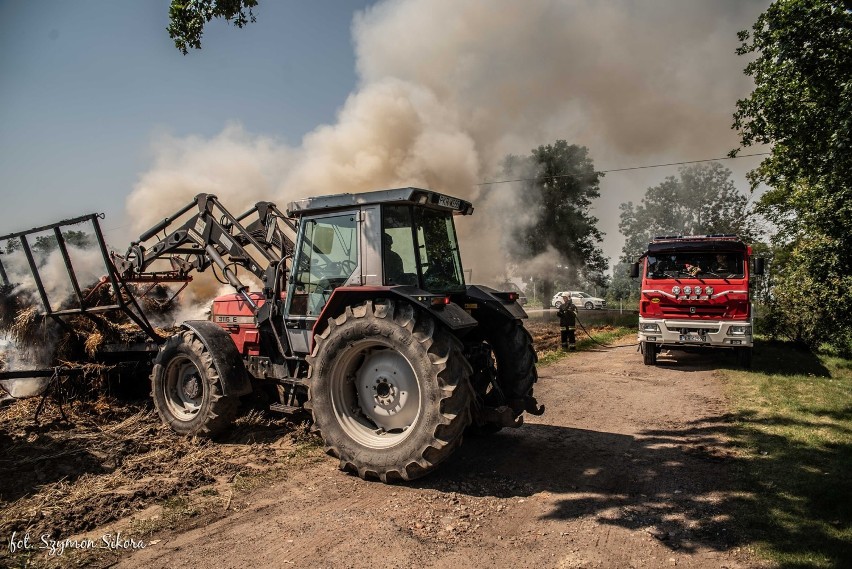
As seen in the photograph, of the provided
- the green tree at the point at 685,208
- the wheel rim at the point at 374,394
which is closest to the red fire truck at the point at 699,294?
the wheel rim at the point at 374,394

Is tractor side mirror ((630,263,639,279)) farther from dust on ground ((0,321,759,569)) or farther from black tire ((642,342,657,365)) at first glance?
dust on ground ((0,321,759,569))

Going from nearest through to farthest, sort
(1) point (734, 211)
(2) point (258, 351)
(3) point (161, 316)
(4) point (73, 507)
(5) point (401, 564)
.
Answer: (5) point (401, 564) < (4) point (73, 507) < (2) point (258, 351) < (3) point (161, 316) < (1) point (734, 211)

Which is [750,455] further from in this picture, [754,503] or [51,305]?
[51,305]

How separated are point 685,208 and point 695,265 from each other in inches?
2069

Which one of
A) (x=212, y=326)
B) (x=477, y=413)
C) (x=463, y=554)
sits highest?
(x=212, y=326)

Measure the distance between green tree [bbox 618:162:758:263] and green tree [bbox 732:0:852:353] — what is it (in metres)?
39.7

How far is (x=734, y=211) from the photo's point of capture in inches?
2096

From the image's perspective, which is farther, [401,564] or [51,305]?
[51,305]

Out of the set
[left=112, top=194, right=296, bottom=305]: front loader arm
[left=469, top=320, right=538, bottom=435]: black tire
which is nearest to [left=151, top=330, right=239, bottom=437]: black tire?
[left=112, top=194, right=296, bottom=305]: front loader arm

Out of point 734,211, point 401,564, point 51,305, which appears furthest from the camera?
point 734,211

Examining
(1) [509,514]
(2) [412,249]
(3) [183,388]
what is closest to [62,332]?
(3) [183,388]

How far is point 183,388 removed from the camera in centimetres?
625

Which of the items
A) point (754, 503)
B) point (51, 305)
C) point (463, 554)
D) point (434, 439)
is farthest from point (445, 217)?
point (51, 305)

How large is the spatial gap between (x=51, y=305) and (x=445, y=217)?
537cm
